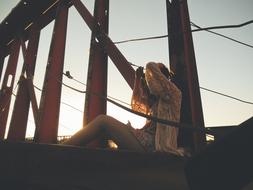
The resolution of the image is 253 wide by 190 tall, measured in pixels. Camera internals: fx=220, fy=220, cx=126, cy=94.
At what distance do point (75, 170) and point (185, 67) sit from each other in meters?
1.35

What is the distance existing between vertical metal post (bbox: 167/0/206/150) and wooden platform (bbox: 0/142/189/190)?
2.08 ft

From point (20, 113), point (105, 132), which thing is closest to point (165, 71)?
point (105, 132)

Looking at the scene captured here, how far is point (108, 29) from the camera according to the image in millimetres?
2982

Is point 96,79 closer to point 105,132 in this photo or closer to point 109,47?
point 109,47

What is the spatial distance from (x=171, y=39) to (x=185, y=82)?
475 mm

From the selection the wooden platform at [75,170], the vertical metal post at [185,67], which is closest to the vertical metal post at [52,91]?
the vertical metal post at [185,67]

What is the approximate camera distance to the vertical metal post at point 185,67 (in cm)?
183

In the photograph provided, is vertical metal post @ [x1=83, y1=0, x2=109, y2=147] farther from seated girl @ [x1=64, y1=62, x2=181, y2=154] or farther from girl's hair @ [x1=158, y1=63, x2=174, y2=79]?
girl's hair @ [x1=158, y1=63, x2=174, y2=79]

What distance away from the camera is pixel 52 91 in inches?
121

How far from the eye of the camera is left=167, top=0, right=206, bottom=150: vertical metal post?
6.02 feet

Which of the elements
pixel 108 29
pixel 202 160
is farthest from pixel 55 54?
pixel 202 160

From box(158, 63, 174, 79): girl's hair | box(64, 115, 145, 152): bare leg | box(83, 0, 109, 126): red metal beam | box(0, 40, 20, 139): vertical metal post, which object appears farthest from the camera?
box(0, 40, 20, 139): vertical metal post

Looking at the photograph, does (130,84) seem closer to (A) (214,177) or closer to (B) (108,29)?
(B) (108,29)

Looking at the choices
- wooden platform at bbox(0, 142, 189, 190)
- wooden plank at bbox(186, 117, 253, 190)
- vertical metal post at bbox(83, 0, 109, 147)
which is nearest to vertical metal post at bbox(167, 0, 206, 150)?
wooden platform at bbox(0, 142, 189, 190)
